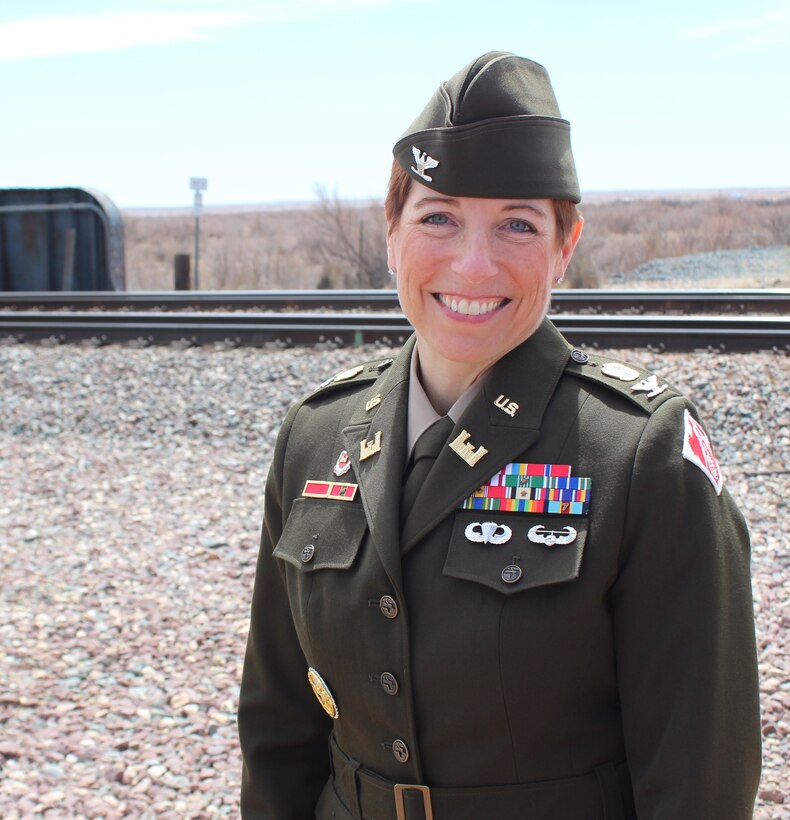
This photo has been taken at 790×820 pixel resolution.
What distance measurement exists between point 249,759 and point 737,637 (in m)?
1.07

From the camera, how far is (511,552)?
5.68 ft

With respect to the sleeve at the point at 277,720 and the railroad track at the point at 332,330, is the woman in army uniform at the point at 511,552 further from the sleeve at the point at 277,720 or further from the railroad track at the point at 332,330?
the railroad track at the point at 332,330

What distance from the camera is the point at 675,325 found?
8.98m

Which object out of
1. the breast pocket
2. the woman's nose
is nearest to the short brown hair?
the woman's nose

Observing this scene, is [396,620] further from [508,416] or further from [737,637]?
[737,637]

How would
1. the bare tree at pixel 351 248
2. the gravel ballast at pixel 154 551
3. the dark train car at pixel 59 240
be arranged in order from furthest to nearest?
1. the bare tree at pixel 351 248
2. the dark train car at pixel 59 240
3. the gravel ballast at pixel 154 551

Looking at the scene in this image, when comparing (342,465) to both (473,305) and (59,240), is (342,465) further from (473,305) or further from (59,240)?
(59,240)

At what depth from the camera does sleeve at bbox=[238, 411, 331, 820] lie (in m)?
2.10

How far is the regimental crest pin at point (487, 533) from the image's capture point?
69.1 inches

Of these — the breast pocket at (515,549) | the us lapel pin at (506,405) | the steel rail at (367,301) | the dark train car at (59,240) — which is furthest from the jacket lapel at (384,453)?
the dark train car at (59,240)

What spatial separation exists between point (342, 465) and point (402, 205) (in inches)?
21.4

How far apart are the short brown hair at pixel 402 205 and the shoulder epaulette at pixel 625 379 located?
25 centimetres

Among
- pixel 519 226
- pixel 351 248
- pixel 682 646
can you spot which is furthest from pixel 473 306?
pixel 351 248

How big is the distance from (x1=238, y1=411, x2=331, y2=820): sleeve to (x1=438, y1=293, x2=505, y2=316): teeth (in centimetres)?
64
